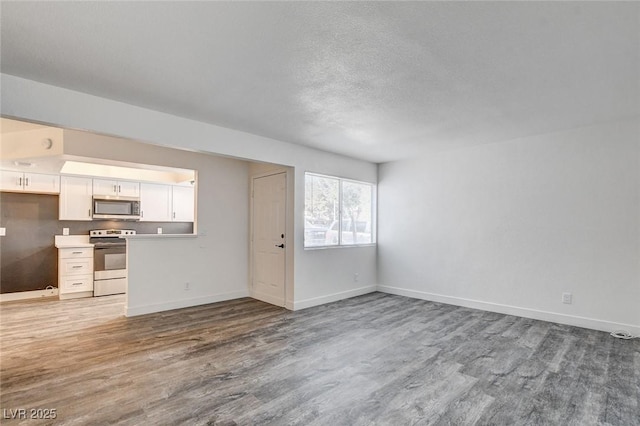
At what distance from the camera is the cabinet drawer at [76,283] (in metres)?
5.52

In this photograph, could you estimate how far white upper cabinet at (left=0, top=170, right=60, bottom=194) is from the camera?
535 centimetres

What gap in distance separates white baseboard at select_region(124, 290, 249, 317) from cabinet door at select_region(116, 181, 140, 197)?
2.86 metres

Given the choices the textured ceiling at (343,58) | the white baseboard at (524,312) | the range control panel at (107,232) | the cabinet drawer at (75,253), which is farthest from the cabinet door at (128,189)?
the white baseboard at (524,312)

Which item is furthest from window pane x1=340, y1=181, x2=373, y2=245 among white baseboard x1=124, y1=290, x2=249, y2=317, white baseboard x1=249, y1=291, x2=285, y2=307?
white baseboard x1=124, y1=290, x2=249, y2=317

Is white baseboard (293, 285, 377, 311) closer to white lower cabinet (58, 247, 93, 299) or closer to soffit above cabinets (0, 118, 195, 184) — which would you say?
soffit above cabinets (0, 118, 195, 184)

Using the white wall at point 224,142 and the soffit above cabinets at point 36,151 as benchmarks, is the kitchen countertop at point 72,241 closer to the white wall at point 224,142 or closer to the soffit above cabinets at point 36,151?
the soffit above cabinets at point 36,151

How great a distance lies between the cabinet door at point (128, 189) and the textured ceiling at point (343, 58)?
12.4ft

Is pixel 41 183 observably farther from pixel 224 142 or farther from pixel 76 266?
pixel 224 142

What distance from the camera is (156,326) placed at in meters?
4.03

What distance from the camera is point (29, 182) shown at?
216 inches

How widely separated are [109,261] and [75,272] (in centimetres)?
→ 53

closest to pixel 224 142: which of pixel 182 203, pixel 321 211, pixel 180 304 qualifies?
pixel 321 211

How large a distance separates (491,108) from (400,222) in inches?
113

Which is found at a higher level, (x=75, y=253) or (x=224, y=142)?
(x=224, y=142)
